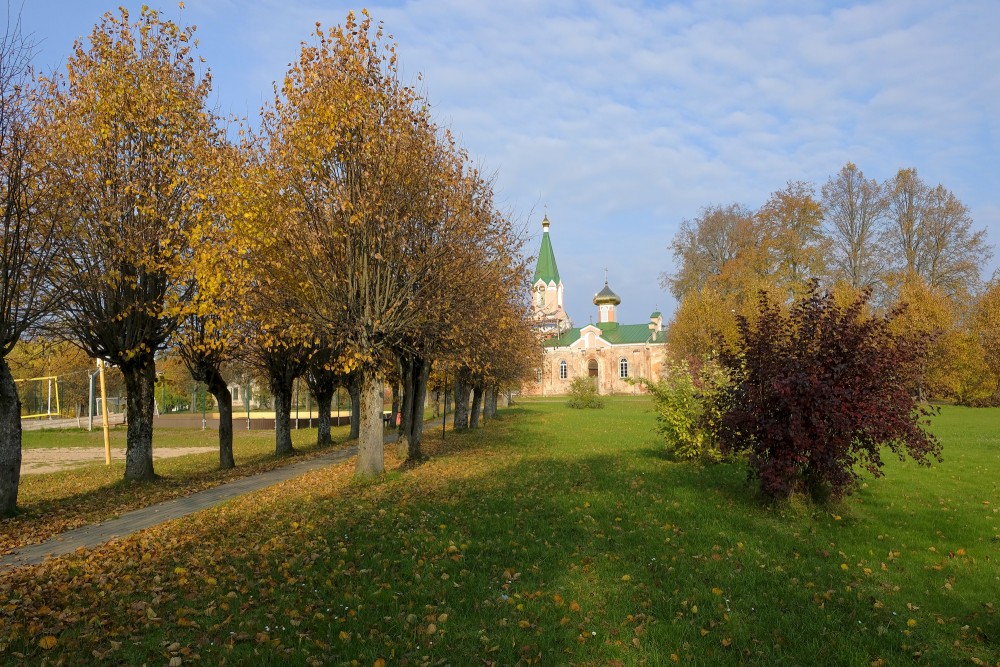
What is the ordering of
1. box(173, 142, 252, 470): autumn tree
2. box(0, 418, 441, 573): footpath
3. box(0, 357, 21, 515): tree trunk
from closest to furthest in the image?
box(0, 418, 441, 573): footpath, box(0, 357, 21, 515): tree trunk, box(173, 142, 252, 470): autumn tree

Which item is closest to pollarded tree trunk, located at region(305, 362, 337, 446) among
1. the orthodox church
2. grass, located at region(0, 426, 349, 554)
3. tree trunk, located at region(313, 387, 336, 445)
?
tree trunk, located at region(313, 387, 336, 445)

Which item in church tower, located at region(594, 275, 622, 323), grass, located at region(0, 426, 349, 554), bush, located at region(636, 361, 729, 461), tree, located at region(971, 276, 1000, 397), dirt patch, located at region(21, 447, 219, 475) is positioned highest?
church tower, located at region(594, 275, 622, 323)

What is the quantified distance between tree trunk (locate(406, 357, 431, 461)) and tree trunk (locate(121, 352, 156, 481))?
5.92 m

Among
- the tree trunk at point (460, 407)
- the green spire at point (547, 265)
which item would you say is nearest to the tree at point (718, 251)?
the tree trunk at point (460, 407)

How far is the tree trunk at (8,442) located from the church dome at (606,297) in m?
90.7

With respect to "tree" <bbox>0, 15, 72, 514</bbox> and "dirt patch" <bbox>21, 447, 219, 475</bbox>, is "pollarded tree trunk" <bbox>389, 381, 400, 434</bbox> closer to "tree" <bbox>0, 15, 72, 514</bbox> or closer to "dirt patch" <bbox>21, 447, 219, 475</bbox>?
"dirt patch" <bbox>21, 447, 219, 475</bbox>

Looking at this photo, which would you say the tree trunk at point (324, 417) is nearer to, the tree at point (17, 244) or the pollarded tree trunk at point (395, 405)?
the pollarded tree trunk at point (395, 405)

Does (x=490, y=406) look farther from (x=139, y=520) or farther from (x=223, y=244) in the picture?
(x=139, y=520)

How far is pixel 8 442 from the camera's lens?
976cm

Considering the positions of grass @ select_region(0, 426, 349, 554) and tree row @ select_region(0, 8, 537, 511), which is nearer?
grass @ select_region(0, 426, 349, 554)

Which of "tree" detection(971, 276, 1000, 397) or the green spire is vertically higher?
the green spire

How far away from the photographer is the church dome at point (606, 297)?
97188 millimetres

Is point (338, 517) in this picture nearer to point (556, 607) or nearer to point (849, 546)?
point (556, 607)

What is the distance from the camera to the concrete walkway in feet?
25.2
